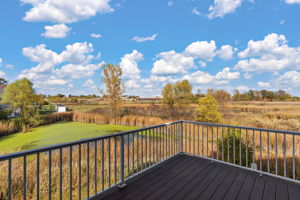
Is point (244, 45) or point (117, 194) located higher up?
point (244, 45)

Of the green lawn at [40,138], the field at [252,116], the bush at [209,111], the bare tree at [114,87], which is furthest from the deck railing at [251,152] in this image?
the bare tree at [114,87]

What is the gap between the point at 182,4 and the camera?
29.9 feet

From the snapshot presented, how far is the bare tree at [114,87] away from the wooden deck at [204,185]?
10476 millimetres

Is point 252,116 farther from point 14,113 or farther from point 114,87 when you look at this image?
point 14,113

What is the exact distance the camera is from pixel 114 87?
13102 mm

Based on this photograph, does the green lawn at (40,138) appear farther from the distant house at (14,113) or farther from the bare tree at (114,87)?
the distant house at (14,113)

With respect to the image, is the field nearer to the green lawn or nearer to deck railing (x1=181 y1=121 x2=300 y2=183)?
deck railing (x1=181 y1=121 x2=300 y2=183)

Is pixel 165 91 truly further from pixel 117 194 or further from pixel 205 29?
pixel 117 194

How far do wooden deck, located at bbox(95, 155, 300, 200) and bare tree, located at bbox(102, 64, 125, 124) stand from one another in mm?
10476

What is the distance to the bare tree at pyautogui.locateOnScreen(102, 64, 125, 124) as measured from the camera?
12727 millimetres

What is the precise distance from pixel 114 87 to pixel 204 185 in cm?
1173

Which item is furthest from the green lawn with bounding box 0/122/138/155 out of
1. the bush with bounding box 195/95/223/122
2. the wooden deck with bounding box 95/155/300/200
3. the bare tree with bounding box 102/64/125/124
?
the wooden deck with bounding box 95/155/300/200

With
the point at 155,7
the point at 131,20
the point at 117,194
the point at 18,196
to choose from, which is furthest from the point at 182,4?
the point at 18,196

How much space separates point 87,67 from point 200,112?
12184mm
